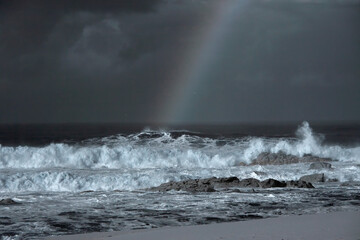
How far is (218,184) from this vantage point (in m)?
19.8

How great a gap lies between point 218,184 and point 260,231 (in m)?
8.08

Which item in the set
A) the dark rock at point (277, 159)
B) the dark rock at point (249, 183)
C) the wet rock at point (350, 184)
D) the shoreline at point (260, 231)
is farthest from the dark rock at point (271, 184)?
the dark rock at point (277, 159)

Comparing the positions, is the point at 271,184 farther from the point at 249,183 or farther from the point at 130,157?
the point at 130,157

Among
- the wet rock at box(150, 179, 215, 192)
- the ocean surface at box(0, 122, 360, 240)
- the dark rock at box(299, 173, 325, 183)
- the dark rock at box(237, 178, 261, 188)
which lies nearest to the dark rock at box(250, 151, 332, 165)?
the ocean surface at box(0, 122, 360, 240)

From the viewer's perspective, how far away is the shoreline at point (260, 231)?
1115cm

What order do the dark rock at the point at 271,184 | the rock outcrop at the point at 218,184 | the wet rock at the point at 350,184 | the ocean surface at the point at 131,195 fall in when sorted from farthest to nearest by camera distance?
the wet rock at the point at 350,184
the dark rock at the point at 271,184
the rock outcrop at the point at 218,184
the ocean surface at the point at 131,195

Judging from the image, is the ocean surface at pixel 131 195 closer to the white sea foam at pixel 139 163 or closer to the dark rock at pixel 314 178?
the white sea foam at pixel 139 163

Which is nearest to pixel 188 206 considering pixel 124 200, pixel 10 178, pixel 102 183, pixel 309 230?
pixel 124 200

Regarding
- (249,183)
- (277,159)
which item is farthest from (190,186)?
(277,159)

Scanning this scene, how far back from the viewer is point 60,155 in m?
32.9

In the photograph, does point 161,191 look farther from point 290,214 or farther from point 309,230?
point 309,230

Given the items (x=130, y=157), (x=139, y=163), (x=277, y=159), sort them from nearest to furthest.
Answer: (x=277, y=159)
(x=139, y=163)
(x=130, y=157)

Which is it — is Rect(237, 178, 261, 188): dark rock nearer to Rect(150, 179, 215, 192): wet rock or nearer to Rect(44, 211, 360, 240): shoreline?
Rect(150, 179, 215, 192): wet rock

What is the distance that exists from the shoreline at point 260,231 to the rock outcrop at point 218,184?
230 inches
